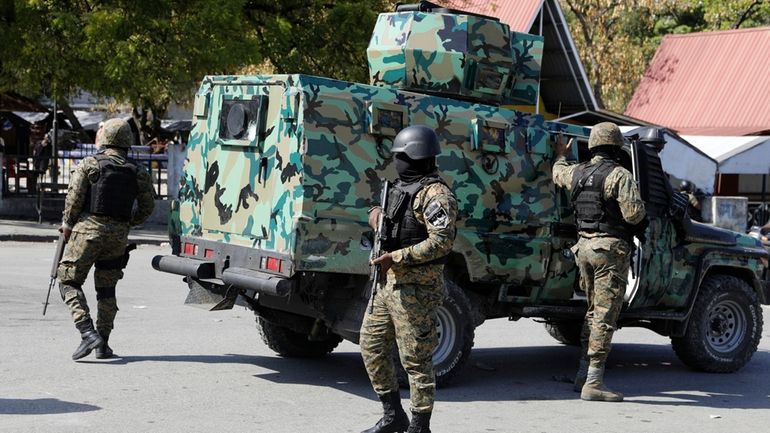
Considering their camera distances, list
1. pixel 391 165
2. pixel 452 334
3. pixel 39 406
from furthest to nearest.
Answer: pixel 452 334 → pixel 391 165 → pixel 39 406

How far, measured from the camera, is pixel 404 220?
665 cm

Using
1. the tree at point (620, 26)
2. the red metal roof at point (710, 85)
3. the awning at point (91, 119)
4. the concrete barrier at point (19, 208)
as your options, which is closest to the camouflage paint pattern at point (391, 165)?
the concrete barrier at point (19, 208)

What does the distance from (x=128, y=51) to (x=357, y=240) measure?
1465 cm

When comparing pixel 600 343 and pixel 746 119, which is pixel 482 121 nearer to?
pixel 600 343

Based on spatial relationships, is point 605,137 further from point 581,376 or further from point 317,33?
point 317,33

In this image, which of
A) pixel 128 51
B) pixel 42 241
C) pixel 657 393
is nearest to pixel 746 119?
pixel 128 51

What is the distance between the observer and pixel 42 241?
2017cm

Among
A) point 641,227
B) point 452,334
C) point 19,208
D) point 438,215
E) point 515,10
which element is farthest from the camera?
point 515,10

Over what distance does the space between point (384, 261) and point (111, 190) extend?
3.20m

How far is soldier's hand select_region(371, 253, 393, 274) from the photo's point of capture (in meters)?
6.56

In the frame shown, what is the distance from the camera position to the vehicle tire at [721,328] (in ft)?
31.8

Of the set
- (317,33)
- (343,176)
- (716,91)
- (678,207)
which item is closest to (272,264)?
(343,176)

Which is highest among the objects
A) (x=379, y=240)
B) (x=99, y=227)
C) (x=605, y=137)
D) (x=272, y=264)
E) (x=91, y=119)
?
(x=91, y=119)

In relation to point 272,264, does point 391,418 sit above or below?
below
